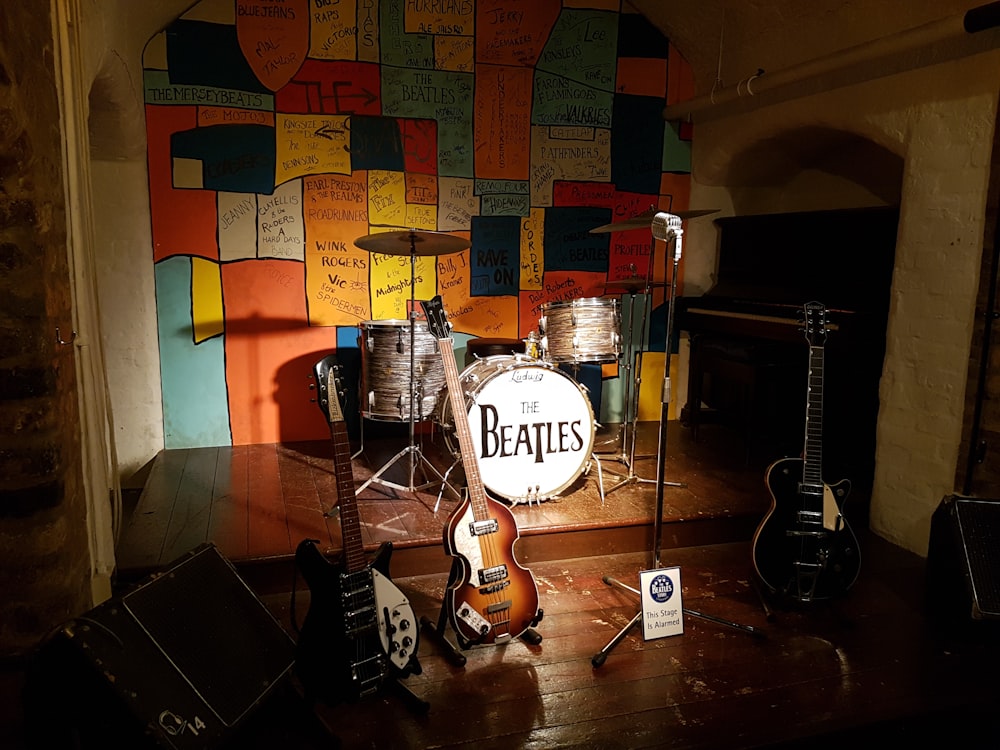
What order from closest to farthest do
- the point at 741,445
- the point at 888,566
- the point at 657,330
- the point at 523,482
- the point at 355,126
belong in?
the point at 888,566 → the point at 523,482 → the point at 355,126 → the point at 741,445 → the point at 657,330

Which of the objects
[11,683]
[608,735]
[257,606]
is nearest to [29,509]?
[11,683]

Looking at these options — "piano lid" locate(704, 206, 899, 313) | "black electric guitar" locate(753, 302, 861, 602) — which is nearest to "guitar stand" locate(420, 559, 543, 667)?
"black electric guitar" locate(753, 302, 861, 602)

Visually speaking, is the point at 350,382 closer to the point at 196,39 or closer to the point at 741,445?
the point at 196,39

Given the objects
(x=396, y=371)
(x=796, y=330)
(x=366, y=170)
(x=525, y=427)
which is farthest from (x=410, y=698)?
(x=366, y=170)

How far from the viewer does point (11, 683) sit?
7.19ft

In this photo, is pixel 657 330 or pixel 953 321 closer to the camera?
pixel 953 321

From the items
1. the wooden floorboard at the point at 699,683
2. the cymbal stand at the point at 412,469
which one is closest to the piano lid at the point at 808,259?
the wooden floorboard at the point at 699,683

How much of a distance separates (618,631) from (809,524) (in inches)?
36.1

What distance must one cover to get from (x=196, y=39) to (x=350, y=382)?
7.51 feet

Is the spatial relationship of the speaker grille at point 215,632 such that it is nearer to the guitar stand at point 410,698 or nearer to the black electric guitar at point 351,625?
the black electric guitar at point 351,625

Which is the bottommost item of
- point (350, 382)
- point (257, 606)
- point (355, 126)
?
point (257, 606)

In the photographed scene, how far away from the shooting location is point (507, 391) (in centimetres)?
353

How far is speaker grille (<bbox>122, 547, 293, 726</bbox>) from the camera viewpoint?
1.92 meters

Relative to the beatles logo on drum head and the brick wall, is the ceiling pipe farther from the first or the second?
the brick wall
